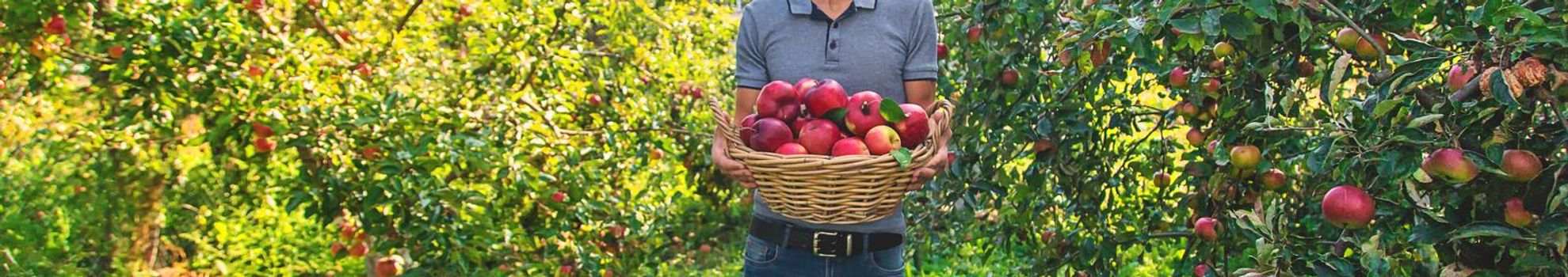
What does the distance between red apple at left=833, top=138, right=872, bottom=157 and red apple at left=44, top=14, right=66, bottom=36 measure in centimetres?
201

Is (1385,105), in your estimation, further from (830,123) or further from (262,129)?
(262,129)

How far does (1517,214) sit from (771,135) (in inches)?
36.0

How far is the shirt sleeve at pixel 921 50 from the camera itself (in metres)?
2.07

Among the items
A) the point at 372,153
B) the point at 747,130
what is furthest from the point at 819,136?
the point at 372,153

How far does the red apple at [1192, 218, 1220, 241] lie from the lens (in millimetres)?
2176

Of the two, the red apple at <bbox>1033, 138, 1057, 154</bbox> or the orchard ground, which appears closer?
the orchard ground

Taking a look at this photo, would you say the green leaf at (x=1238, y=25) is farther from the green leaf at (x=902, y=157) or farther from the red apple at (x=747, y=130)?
the red apple at (x=747, y=130)

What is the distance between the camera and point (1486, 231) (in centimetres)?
129

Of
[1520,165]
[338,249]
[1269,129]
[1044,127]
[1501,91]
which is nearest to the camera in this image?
[1501,91]

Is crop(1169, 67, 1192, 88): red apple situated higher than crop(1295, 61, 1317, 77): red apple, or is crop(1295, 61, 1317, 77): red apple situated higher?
crop(1295, 61, 1317, 77): red apple

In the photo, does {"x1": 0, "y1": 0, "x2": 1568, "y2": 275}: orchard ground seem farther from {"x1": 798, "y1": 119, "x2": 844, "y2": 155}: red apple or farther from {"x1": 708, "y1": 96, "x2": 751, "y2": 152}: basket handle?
{"x1": 708, "y1": 96, "x2": 751, "y2": 152}: basket handle

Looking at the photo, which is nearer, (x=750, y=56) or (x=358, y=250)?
(x=750, y=56)

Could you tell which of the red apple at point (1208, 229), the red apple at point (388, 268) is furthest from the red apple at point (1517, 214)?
the red apple at point (388, 268)

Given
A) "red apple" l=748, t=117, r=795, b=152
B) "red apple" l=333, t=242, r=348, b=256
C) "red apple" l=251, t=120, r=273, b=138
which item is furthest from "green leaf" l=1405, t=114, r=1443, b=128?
"red apple" l=333, t=242, r=348, b=256
